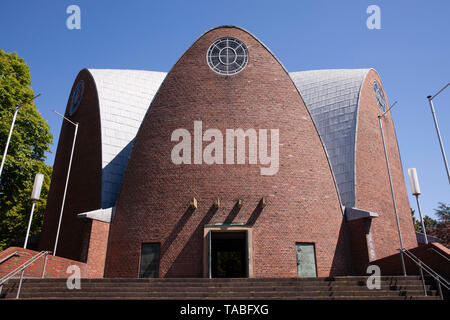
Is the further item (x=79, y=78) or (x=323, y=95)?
(x=79, y=78)

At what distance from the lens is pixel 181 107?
17.2 meters

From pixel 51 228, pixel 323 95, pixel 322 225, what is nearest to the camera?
pixel 322 225

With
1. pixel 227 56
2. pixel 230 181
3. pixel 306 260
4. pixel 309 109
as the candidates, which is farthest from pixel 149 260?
pixel 309 109

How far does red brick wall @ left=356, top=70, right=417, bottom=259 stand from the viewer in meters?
17.4

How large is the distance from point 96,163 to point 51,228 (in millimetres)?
5150

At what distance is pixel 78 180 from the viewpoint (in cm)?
1941

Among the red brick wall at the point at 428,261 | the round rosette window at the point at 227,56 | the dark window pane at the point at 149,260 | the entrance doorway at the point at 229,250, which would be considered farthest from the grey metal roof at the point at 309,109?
the round rosette window at the point at 227,56

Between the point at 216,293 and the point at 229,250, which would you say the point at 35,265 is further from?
the point at 229,250

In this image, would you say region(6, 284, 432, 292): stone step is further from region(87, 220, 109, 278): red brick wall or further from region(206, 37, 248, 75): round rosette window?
region(206, 37, 248, 75): round rosette window

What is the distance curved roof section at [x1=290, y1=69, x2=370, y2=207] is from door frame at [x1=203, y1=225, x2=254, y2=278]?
5834 millimetres

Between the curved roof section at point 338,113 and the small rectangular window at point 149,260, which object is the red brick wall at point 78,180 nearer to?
the small rectangular window at point 149,260

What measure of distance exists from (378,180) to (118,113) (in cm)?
1607

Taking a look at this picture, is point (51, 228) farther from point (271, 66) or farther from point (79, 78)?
point (271, 66)

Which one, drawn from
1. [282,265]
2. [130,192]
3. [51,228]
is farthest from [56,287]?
[51,228]
